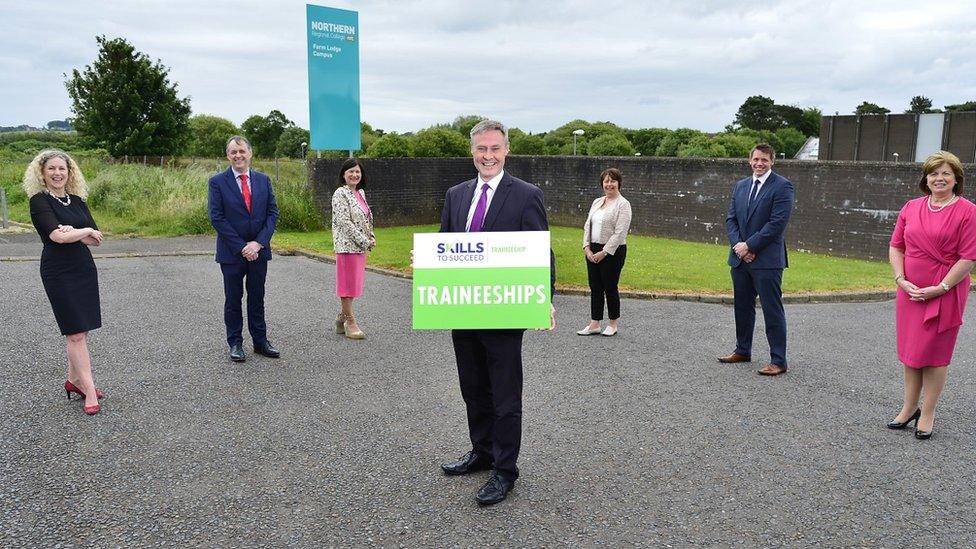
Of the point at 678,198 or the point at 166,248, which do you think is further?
the point at 678,198

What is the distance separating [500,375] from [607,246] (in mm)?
4164

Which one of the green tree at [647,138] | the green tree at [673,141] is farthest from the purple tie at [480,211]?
the green tree at [647,138]

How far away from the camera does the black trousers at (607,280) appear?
8.00 meters

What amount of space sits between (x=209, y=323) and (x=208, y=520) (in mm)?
5045

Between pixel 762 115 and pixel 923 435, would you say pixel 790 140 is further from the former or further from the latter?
pixel 923 435

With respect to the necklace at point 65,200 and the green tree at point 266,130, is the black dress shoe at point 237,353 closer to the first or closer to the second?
the necklace at point 65,200

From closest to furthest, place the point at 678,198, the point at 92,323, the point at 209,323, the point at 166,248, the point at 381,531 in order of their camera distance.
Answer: the point at 381,531
the point at 92,323
the point at 209,323
the point at 166,248
the point at 678,198

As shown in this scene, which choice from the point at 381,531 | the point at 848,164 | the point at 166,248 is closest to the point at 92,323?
the point at 381,531

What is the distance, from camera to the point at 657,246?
56.9 feet

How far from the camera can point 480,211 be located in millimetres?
4055

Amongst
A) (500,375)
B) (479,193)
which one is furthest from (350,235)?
(500,375)

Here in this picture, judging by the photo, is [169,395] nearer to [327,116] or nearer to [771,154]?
[771,154]

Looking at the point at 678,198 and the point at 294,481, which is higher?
the point at 678,198

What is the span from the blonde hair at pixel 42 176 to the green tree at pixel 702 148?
59630 mm
